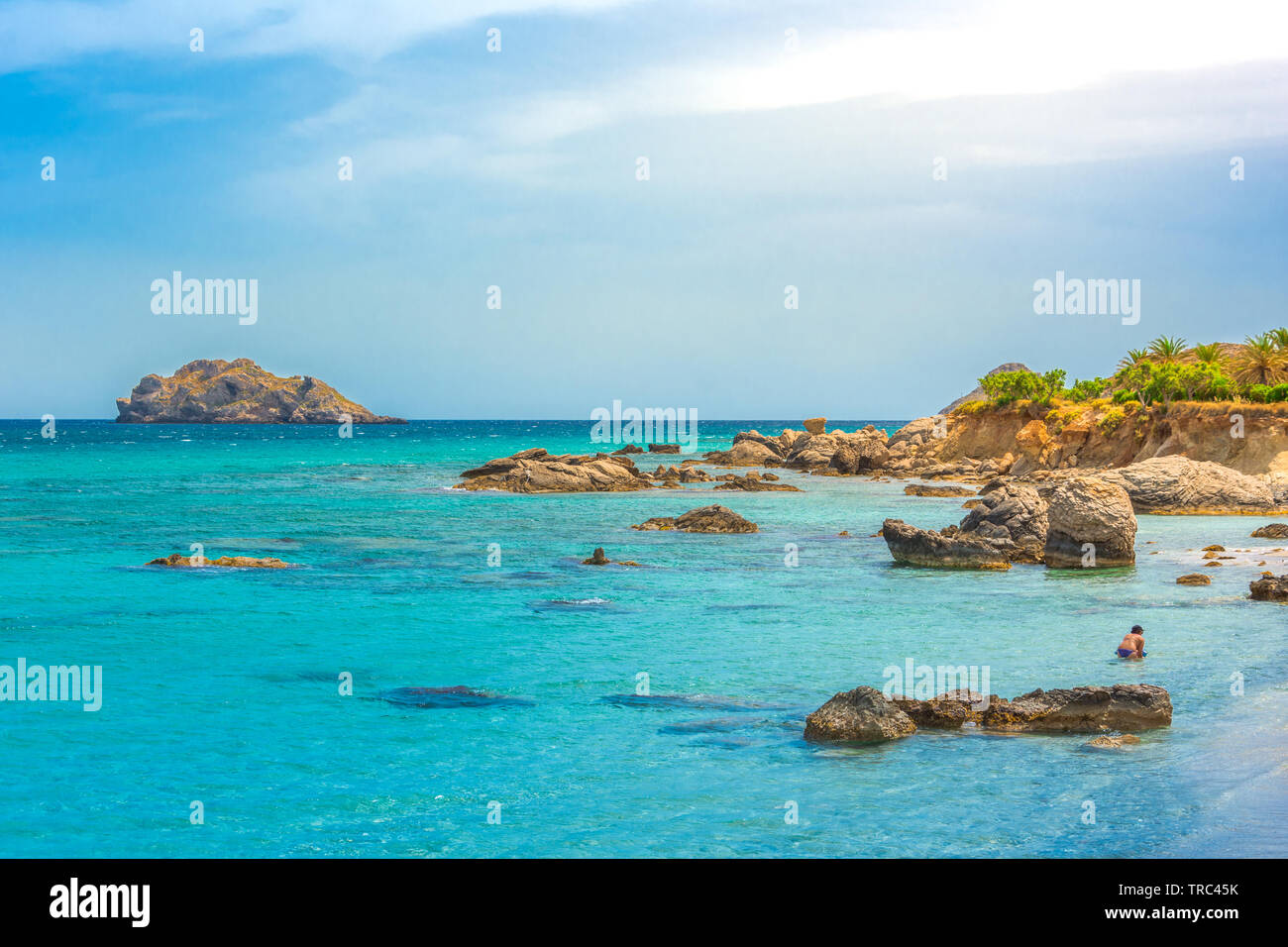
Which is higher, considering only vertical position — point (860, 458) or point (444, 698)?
point (860, 458)

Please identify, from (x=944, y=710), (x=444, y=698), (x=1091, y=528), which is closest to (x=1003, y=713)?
(x=944, y=710)

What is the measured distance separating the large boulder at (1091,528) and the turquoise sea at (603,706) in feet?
4.47

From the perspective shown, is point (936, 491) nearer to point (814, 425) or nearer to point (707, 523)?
point (707, 523)

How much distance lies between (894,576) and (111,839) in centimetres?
2722

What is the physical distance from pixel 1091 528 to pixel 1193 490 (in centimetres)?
2015

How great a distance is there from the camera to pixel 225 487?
83188 mm

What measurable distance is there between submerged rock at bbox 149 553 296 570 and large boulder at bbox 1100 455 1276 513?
39320 mm

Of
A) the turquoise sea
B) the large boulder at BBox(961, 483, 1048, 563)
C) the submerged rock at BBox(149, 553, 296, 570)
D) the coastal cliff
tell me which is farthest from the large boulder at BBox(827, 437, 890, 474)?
the submerged rock at BBox(149, 553, 296, 570)

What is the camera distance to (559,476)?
7912 cm

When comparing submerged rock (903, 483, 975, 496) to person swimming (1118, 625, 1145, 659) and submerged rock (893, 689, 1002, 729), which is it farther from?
submerged rock (893, 689, 1002, 729)

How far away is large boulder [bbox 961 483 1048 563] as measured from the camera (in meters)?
39.2

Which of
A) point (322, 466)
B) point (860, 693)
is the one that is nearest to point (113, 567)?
point (860, 693)

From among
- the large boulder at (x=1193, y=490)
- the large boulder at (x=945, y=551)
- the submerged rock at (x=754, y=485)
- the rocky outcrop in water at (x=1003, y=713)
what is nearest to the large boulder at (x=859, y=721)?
the rocky outcrop in water at (x=1003, y=713)
